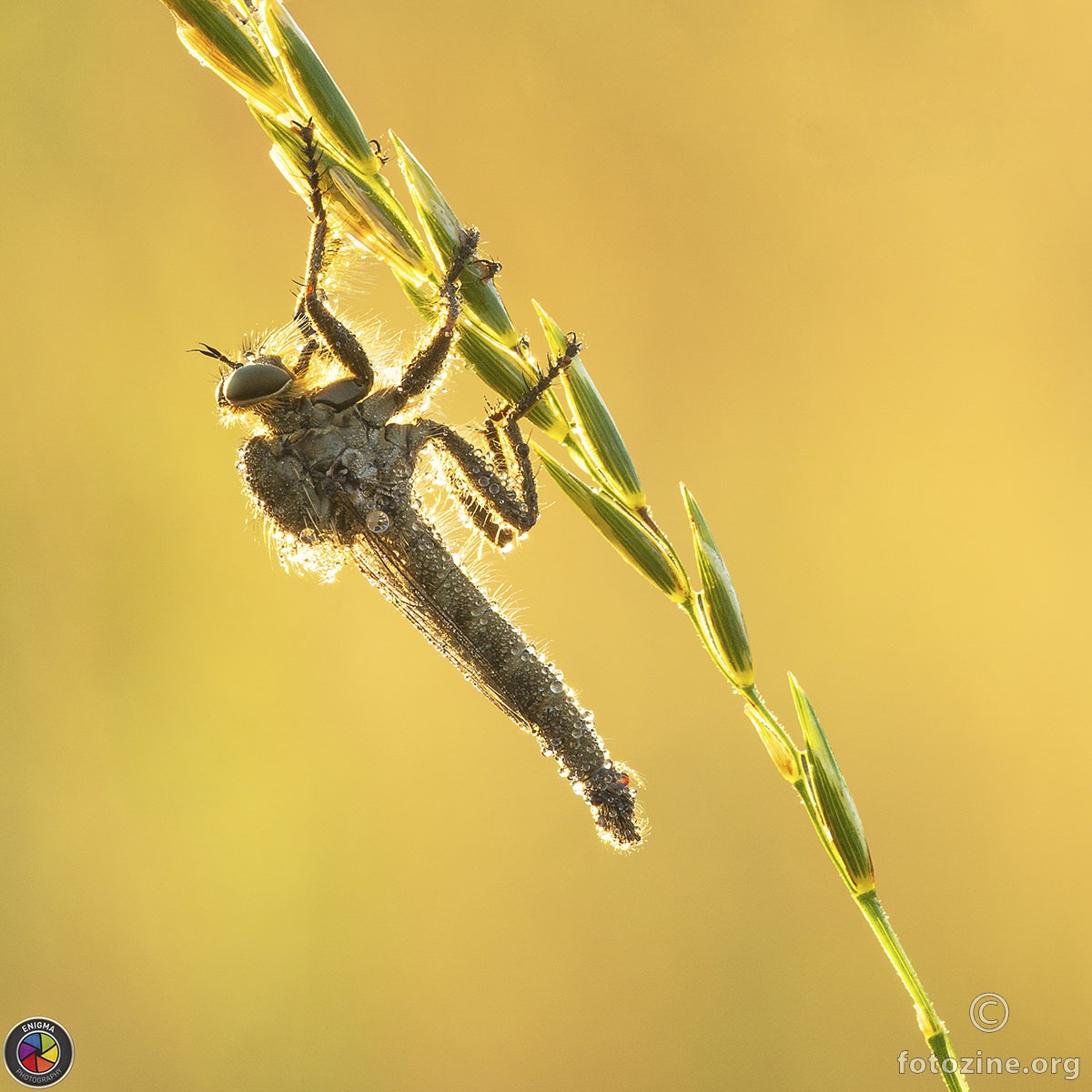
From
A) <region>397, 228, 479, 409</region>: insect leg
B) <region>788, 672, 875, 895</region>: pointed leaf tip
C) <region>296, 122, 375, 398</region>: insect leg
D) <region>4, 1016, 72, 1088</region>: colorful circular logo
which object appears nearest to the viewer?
<region>788, 672, 875, 895</region>: pointed leaf tip

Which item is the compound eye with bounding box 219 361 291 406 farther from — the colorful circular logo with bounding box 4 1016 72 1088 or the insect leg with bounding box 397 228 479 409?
the colorful circular logo with bounding box 4 1016 72 1088

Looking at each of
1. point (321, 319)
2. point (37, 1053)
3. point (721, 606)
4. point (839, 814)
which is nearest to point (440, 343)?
point (321, 319)

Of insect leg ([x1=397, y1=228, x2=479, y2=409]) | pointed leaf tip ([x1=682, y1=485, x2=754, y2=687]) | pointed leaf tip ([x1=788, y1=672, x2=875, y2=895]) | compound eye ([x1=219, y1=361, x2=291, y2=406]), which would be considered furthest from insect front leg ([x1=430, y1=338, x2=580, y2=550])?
pointed leaf tip ([x1=788, y1=672, x2=875, y2=895])

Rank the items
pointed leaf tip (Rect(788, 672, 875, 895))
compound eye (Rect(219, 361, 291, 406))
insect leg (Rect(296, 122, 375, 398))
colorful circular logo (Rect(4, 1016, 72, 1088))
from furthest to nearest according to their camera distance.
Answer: colorful circular logo (Rect(4, 1016, 72, 1088)), compound eye (Rect(219, 361, 291, 406)), insect leg (Rect(296, 122, 375, 398)), pointed leaf tip (Rect(788, 672, 875, 895))

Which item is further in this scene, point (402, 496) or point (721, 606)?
point (402, 496)

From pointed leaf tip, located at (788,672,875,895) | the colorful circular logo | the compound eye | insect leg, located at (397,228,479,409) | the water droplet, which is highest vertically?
insect leg, located at (397,228,479,409)

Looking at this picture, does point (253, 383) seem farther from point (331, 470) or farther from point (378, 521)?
point (378, 521)

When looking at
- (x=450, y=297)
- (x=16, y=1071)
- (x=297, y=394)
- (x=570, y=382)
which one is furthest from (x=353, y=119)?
(x=16, y=1071)
